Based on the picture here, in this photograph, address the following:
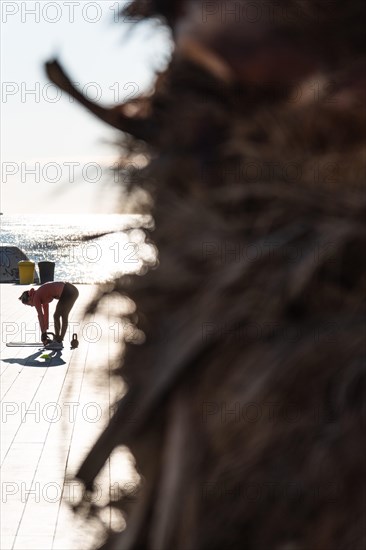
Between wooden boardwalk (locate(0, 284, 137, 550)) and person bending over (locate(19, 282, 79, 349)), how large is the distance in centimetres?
32

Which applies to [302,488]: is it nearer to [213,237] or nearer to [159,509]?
[159,509]

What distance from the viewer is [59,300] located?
13.0 metres

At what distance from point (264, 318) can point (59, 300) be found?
11890 millimetres

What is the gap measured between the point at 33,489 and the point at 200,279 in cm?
612

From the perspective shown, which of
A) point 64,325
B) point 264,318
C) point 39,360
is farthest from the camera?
point 64,325

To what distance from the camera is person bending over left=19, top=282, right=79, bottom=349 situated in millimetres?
13008

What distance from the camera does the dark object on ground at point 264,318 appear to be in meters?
1.32

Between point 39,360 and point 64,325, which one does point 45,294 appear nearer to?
point 64,325

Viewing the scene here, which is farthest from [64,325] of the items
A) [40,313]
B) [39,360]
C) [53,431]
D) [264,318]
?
[264,318]

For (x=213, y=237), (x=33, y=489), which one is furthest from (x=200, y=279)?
(x=33, y=489)

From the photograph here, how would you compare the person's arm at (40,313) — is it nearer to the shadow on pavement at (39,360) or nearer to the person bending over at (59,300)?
the person bending over at (59,300)

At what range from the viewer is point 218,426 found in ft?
4.40

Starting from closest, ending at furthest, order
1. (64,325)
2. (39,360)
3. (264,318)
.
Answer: (264,318)
(39,360)
(64,325)

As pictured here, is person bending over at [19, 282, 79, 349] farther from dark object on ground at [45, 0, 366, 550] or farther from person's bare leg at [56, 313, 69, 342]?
dark object on ground at [45, 0, 366, 550]
